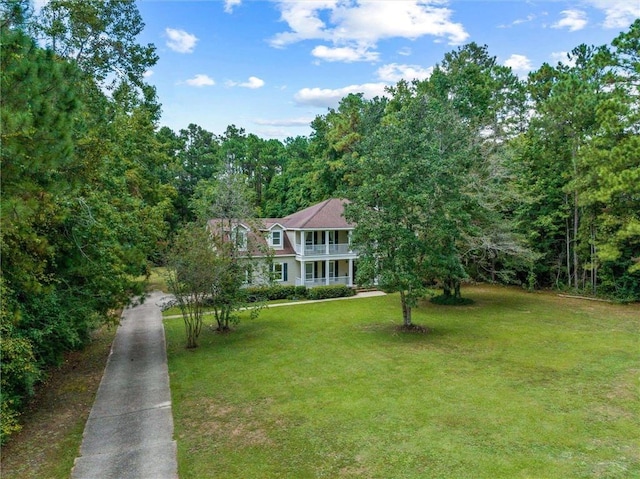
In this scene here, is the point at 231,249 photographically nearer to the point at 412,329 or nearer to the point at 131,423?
the point at 412,329

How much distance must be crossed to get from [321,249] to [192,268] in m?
14.8

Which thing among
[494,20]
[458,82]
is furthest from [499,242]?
[458,82]

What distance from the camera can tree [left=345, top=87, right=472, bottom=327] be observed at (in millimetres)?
15367

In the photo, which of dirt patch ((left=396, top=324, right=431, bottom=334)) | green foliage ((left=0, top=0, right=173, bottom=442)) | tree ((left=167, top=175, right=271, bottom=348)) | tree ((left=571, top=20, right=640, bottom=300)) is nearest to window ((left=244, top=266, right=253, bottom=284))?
tree ((left=167, top=175, right=271, bottom=348))

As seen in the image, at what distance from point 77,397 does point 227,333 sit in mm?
7016

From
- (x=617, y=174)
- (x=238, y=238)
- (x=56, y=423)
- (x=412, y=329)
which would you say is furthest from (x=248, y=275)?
(x=617, y=174)

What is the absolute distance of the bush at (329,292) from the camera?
25.8 m

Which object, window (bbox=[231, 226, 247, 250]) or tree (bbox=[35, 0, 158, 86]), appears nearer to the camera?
tree (bbox=[35, 0, 158, 86])

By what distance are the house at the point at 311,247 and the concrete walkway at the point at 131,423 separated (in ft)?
45.0

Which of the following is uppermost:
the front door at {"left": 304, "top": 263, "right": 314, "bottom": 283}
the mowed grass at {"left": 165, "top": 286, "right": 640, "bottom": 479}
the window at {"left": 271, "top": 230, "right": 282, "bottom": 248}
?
the window at {"left": 271, "top": 230, "right": 282, "bottom": 248}

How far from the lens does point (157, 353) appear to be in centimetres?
1534

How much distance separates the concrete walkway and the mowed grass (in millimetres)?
359

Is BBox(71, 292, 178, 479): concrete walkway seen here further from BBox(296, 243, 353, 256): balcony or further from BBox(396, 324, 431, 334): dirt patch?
BBox(296, 243, 353, 256): balcony

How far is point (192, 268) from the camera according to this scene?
15180mm
